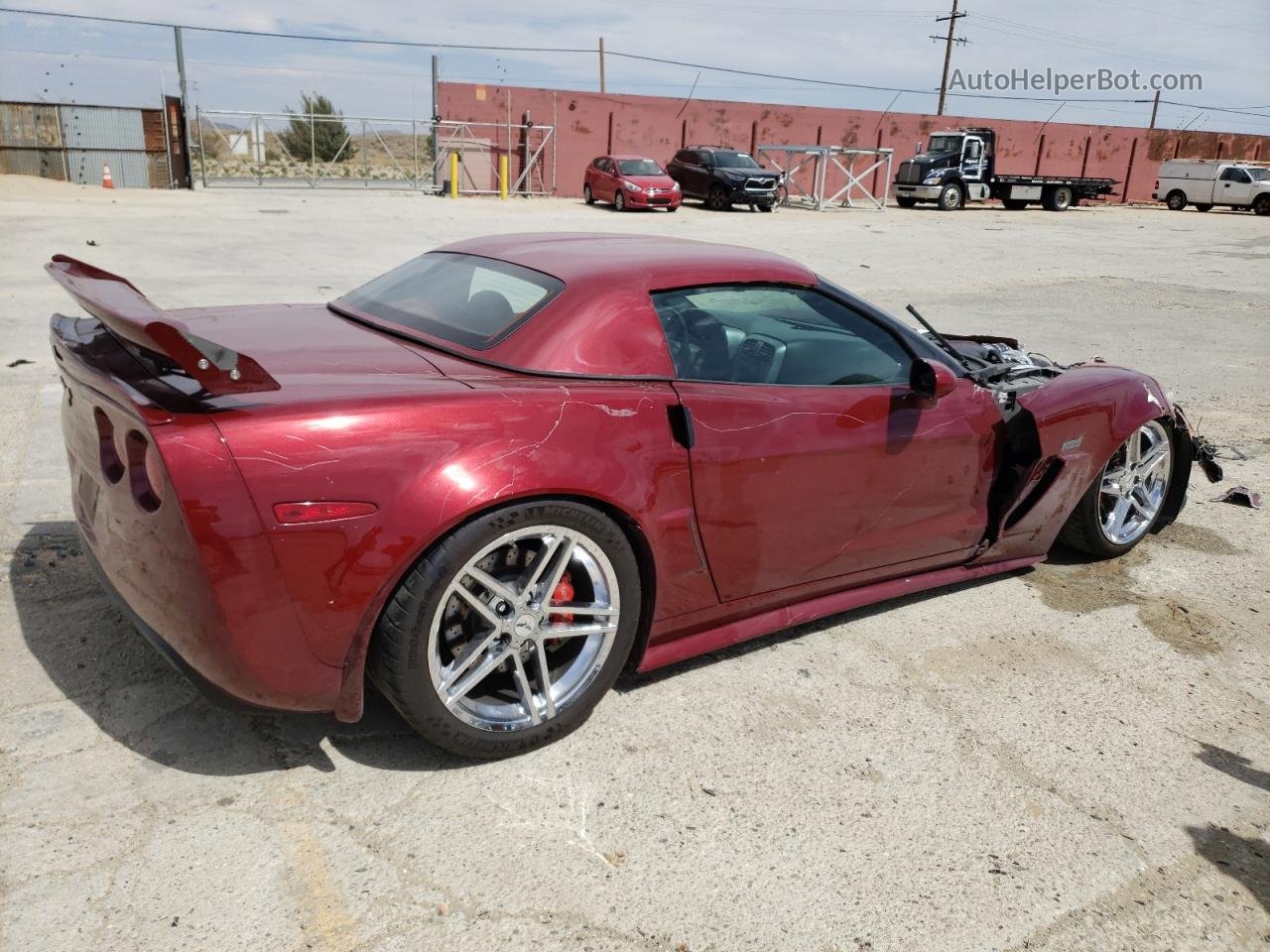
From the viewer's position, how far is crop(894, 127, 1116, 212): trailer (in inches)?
1351

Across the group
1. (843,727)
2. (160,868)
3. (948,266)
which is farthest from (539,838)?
(948,266)

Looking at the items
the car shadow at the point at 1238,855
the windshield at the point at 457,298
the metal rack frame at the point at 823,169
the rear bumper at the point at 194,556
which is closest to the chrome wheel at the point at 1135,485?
the car shadow at the point at 1238,855

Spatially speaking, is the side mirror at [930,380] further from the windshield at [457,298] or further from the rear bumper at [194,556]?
the rear bumper at [194,556]

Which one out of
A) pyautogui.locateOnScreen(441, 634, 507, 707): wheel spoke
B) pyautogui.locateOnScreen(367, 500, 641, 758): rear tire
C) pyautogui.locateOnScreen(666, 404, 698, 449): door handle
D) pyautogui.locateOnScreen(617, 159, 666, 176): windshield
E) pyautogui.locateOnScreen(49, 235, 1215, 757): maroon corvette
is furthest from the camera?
pyautogui.locateOnScreen(617, 159, 666, 176): windshield

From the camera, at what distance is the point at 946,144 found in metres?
34.7

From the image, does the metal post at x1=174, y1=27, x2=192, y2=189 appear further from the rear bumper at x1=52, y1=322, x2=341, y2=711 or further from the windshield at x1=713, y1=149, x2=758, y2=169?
the rear bumper at x1=52, y1=322, x2=341, y2=711

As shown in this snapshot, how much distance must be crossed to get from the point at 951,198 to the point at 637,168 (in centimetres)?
1295

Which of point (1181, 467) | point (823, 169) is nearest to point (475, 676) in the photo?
point (1181, 467)

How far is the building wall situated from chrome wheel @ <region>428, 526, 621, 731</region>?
30.7 metres

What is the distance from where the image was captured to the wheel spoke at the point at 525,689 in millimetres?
2816

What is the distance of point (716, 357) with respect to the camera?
3242mm

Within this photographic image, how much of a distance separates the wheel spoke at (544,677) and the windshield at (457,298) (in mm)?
939

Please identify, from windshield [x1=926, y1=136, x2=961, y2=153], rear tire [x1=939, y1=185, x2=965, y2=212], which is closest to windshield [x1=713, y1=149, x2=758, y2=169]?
rear tire [x1=939, y1=185, x2=965, y2=212]

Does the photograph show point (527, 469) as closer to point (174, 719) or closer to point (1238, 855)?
point (174, 719)
